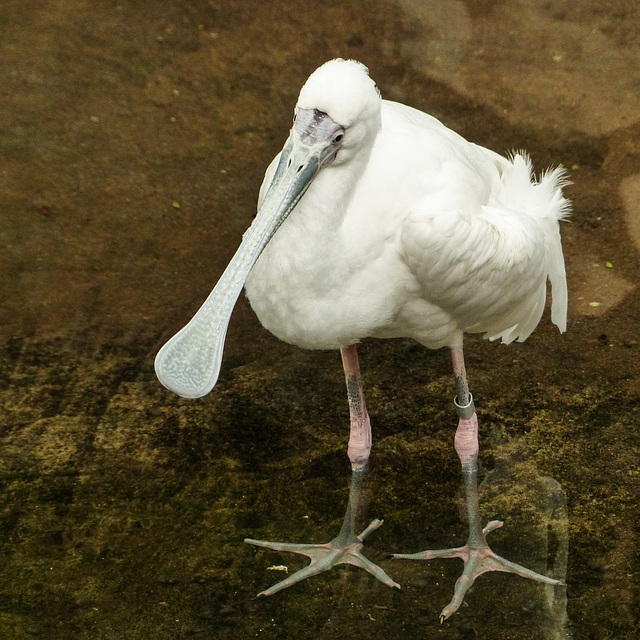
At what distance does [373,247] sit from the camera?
321 centimetres

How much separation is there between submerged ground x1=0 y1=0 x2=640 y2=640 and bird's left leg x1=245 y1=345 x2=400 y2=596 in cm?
6

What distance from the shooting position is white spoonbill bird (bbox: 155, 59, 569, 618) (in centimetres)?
297

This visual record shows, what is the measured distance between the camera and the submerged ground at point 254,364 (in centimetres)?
365

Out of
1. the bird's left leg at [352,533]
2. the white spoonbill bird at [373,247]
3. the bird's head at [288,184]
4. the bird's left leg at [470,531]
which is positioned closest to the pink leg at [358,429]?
the bird's left leg at [352,533]

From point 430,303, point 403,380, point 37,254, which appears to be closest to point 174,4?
point 37,254

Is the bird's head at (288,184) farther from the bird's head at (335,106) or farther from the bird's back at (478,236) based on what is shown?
the bird's back at (478,236)

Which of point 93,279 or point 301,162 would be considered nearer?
point 301,162

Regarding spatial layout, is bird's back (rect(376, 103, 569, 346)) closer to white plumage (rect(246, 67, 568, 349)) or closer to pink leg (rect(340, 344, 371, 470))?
white plumage (rect(246, 67, 568, 349))

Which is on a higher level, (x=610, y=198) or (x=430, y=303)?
(x=430, y=303)

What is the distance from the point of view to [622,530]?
3.86 m

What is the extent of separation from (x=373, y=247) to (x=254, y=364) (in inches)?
64.5

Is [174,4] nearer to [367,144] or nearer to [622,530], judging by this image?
[367,144]

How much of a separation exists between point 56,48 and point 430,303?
3801mm

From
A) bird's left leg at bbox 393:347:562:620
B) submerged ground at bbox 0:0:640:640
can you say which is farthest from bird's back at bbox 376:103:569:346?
submerged ground at bbox 0:0:640:640
